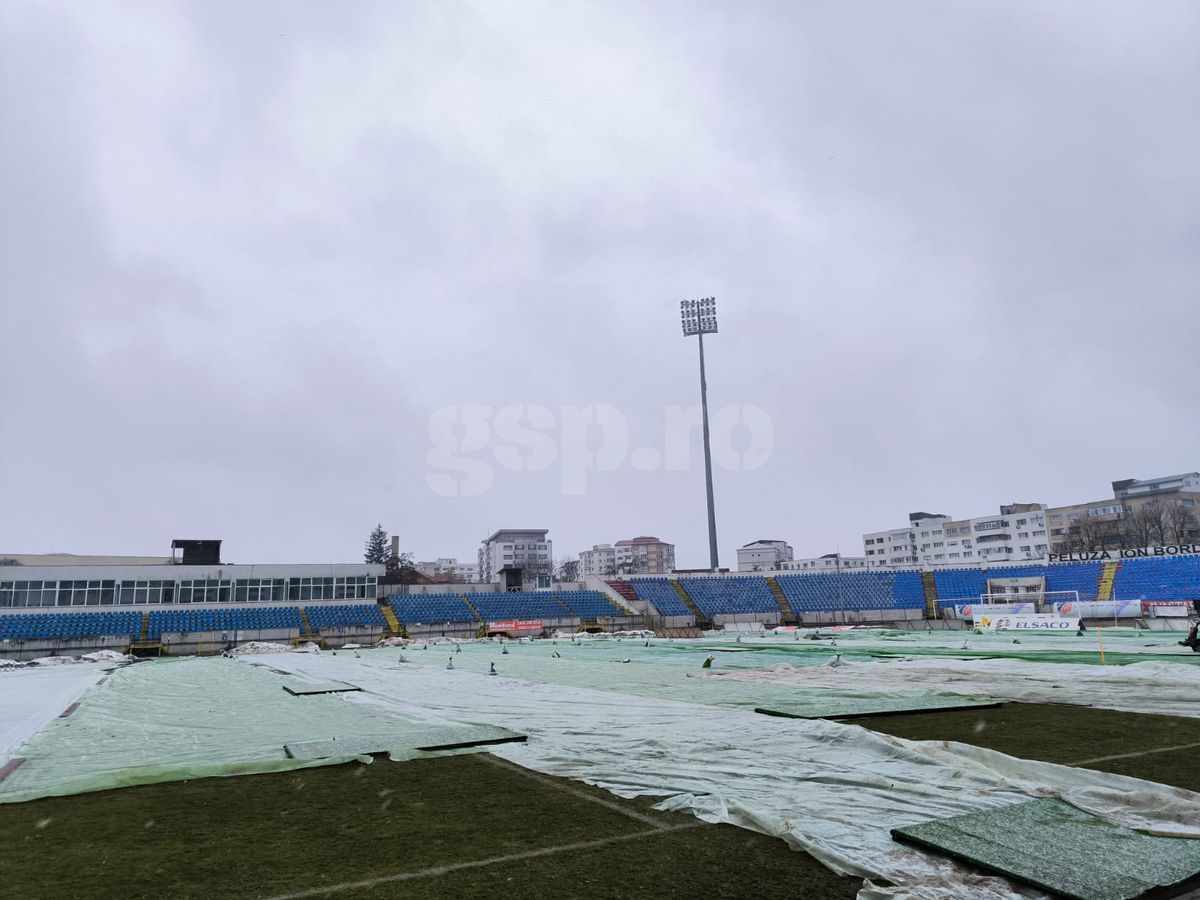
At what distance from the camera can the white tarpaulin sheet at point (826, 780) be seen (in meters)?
4.24

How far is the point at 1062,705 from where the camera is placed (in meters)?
10.0

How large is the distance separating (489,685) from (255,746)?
7.27 m

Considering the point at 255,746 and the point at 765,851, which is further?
the point at 255,746

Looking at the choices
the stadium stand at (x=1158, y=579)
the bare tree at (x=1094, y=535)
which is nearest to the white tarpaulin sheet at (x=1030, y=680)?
the stadium stand at (x=1158, y=579)

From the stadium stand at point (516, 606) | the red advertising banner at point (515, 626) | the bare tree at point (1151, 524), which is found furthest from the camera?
the bare tree at point (1151, 524)

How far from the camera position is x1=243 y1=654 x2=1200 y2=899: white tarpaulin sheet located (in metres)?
4.24

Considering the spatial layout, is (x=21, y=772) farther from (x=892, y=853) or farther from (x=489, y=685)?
(x=489, y=685)

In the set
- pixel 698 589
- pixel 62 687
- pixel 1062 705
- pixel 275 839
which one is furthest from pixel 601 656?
pixel 698 589

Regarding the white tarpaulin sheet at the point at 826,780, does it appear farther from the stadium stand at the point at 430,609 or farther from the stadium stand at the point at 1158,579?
the stadium stand at the point at 1158,579

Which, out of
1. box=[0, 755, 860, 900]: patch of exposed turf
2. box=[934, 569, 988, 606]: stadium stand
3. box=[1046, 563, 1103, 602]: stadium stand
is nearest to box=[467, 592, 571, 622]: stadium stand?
box=[934, 569, 988, 606]: stadium stand

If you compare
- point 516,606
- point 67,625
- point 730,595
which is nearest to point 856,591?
point 730,595

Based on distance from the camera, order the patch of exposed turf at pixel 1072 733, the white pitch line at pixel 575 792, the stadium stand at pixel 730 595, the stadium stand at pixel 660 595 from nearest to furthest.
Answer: the white pitch line at pixel 575 792 < the patch of exposed turf at pixel 1072 733 < the stadium stand at pixel 730 595 < the stadium stand at pixel 660 595

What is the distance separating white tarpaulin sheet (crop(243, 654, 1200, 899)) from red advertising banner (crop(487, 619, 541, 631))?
3641cm

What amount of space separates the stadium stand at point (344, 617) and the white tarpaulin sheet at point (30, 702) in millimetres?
21878
